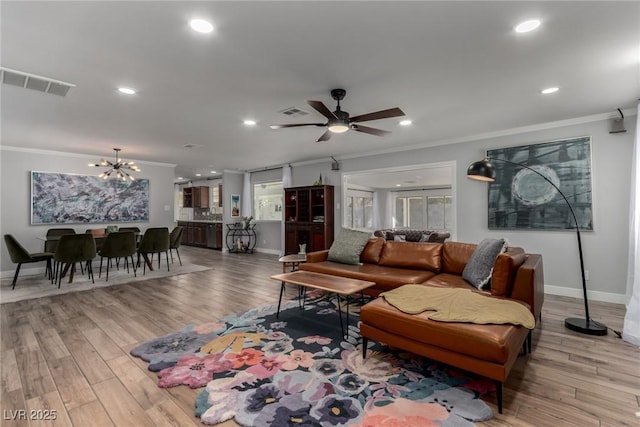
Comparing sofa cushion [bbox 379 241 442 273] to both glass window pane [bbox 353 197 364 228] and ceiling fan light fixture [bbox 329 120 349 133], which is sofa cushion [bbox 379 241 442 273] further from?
glass window pane [bbox 353 197 364 228]

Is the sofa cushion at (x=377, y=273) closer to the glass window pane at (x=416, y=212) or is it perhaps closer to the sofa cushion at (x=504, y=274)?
the sofa cushion at (x=504, y=274)

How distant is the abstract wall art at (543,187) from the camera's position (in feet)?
13.5

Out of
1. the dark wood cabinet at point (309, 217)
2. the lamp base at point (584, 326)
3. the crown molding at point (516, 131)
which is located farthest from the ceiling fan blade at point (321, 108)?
the dark wood cabinet at point (309, 217)

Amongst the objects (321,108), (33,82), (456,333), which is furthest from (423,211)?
(33,82)

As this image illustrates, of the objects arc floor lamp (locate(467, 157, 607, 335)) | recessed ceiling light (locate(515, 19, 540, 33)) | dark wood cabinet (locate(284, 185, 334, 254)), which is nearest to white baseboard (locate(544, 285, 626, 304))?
arc floor lamp (locate(467, 157, 607, 335))

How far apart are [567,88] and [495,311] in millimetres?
2664

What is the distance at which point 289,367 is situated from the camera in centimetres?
230

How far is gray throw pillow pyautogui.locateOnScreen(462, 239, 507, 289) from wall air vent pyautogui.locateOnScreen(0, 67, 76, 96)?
4.54 meters

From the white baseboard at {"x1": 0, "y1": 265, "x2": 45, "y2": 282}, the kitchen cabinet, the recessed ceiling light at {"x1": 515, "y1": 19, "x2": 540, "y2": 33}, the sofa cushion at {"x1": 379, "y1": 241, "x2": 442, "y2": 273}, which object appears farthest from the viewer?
the kitchen cabinet

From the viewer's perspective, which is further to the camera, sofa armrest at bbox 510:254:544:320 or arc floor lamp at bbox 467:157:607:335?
arc floor lamp at bbox 467:157:607:335

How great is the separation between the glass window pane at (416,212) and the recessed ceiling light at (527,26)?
1013cm

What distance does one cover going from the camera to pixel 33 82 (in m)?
2.89

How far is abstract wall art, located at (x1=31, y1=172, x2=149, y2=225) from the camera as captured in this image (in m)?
5.95

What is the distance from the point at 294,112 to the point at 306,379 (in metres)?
3.03
